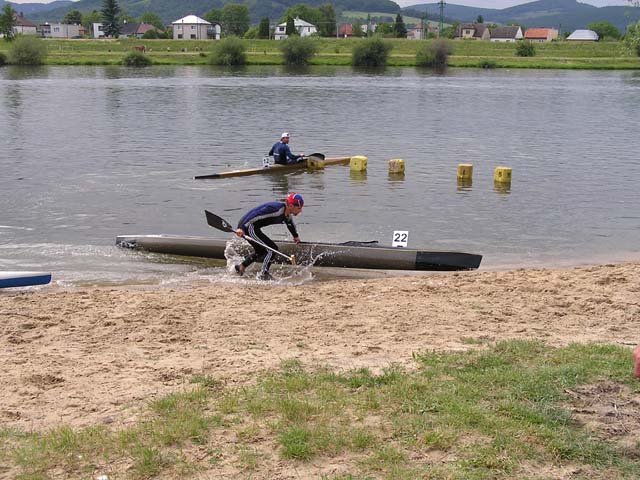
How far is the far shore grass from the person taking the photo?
340 ft

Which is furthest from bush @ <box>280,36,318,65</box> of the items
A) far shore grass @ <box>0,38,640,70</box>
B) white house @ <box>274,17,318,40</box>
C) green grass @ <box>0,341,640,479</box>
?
green grass @ <box>0,341,640,479</box>

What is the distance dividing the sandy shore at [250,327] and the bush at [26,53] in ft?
307

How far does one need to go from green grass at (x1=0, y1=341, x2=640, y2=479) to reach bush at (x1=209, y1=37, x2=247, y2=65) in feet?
332

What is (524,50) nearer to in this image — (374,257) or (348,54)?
(348,54)

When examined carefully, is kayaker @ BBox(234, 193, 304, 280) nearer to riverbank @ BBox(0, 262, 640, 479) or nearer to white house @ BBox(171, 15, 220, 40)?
riverbank @ BBox(0, 262, 640, 479)

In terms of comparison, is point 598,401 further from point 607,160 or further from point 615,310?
point 607,160

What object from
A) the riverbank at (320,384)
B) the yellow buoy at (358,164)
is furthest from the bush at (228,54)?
the riverbank at (320,384)

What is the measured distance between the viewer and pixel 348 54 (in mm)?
112438

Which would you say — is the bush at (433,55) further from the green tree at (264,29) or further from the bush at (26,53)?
the green tree at (264,29)

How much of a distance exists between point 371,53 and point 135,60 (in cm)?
3287

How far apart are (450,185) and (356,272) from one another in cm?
1153

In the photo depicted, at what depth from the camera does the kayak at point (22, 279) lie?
47.3ft

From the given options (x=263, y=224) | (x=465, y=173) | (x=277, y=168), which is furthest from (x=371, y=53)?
(x=263, y=224)

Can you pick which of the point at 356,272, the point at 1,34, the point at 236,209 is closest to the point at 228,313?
the point at 356,272
